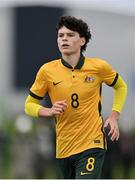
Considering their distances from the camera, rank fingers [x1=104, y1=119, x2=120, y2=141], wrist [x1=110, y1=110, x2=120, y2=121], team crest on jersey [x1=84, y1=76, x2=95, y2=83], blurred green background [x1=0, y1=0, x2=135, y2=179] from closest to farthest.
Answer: fingers [x1=104, y1=119, x2=120, y2=141]
team crest on jersey [x1=84, y1=76, x2=95, y2=83]
wrist [x1=110, y1=110, x2=120, y2=121]
blurred green background [x1=0, y1=0, x2=135, y2=179]

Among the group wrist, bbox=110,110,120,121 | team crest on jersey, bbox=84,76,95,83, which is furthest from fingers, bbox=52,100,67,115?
wrist, bbox=110,110,120,121

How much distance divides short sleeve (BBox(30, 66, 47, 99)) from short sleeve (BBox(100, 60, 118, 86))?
22.7 inches

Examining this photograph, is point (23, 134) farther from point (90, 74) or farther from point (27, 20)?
point (27, 20)

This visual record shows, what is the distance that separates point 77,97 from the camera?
10828 mm

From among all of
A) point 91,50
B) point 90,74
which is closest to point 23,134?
point 90,74

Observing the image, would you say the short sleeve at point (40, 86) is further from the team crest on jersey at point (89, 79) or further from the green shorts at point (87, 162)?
the green shorts at point (87, 162)

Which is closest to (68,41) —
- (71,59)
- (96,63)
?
(71,59)

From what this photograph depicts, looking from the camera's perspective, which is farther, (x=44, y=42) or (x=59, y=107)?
(x=44, y=42)

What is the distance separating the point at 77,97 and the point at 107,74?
437mm

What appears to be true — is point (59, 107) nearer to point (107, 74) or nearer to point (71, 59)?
point (71, 59)

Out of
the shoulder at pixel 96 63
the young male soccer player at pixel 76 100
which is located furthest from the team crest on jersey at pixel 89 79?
the shoulder at pixel 96 63

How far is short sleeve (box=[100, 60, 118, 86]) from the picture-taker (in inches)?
432

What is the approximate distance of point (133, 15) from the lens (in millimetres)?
35906

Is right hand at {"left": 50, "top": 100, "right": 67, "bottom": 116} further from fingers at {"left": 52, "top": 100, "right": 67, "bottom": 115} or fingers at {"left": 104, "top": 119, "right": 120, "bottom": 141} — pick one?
fingers at {"left": 104, "top": 119, "right": 120, "bottom": 141}
